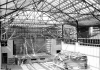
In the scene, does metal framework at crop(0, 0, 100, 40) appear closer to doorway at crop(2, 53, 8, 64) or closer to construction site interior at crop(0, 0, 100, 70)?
construction site interior at crop(0, 0, 100, 70)

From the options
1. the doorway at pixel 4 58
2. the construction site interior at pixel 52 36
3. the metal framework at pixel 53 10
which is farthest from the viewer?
the doorway at pixel 4 58

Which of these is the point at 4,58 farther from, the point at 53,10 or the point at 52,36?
the point at 53,10

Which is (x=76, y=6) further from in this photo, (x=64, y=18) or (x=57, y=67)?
(x=57, y=67)

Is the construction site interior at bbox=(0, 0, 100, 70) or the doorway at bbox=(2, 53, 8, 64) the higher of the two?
the construction site interior at bbox=(0, 0, 100, 70)

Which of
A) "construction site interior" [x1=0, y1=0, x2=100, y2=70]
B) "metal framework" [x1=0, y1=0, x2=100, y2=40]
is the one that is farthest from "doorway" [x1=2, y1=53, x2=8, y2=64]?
"metal framework" [x1=0, y1=0, x2=100, y2=40]

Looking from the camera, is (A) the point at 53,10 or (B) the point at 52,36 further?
(B) the point at 52,36

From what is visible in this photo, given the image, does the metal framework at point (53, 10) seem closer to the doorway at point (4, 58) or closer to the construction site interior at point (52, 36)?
the construction site interior at point (52, 36)

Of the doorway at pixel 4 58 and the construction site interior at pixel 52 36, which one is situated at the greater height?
the construction site interior at pixel 52 36

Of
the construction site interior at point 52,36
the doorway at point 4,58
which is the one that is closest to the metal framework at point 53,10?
the construction site interior at point 52,36

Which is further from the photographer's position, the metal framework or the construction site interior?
the construction site interior

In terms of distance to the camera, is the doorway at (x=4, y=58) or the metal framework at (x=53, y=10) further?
the doorway at (x=4, y=58)

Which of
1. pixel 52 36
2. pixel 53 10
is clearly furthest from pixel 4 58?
pixel 53 10

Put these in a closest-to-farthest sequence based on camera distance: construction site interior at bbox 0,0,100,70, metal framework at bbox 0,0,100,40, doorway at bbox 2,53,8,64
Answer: metal framework at bbox 0,0,100,40 < construction site interior at bbox 0,0,100,70 < doorway at bbox 2,53,8,64

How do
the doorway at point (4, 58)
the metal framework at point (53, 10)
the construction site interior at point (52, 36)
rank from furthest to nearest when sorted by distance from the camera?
the doorway at point (4, 58) < the construction site interior at point (52, 36) < the metal framework at point (53, 10)
